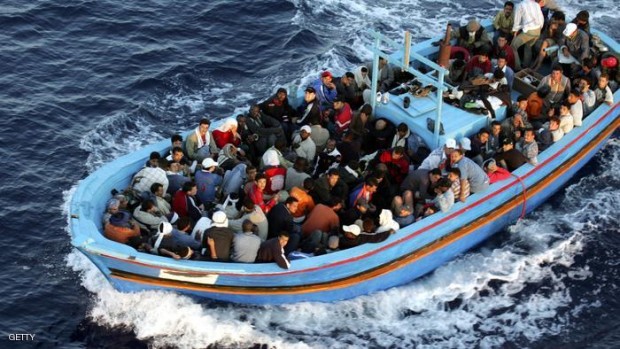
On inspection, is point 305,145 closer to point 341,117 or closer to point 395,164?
point 341,117

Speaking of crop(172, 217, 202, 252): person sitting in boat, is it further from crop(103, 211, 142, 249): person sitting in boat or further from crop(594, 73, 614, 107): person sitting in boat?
crop(594, 73, 614, 107): person sitting in boat

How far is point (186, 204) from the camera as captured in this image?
14.3 m

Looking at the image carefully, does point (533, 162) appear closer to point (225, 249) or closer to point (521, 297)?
point (521, 297)

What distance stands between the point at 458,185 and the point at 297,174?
2.64 metres

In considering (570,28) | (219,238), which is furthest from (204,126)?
(570,28)

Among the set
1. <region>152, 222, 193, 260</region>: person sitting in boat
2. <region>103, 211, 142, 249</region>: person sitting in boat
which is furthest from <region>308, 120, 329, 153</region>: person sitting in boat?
<region>103, 211, 142, 249</region>: person sitting in boat

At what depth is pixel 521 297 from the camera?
15781 millimetres

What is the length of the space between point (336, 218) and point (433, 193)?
1.87 metres

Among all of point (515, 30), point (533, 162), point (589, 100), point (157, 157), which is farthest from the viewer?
point (515, 30)

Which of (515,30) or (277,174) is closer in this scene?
(277,174)

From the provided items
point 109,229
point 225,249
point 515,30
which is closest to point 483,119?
point 515,30

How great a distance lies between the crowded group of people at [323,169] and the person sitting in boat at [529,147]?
0.06 feet

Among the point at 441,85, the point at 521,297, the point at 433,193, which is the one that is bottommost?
the point at 521,297

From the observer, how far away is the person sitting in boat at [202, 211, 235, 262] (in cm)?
1359
